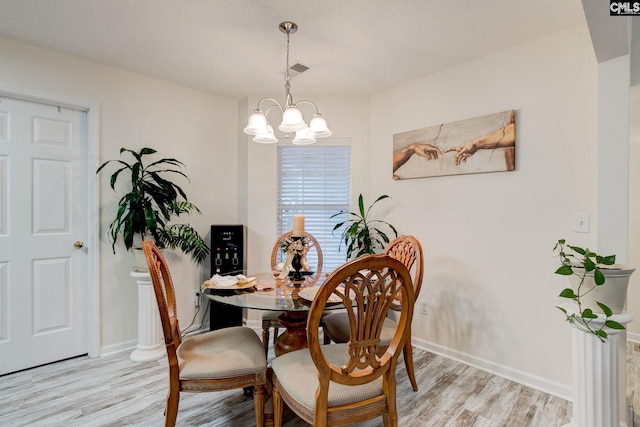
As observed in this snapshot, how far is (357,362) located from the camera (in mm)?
1333

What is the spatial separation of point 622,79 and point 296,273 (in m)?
2.21

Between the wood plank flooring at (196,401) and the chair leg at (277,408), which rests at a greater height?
the chair leg at (277,408)

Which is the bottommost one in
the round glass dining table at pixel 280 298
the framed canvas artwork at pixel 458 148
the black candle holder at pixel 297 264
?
the round glass dining table at pixel 280 298

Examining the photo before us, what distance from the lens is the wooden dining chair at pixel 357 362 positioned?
126 centimetres

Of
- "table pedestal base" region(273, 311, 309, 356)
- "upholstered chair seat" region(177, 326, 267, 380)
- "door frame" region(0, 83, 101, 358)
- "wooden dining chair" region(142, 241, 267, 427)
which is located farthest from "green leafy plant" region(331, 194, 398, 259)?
"door frame" region(0, 83, 101, 358)

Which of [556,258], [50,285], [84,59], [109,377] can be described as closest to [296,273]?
[109,377]

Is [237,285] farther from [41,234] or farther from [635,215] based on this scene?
[635,215]

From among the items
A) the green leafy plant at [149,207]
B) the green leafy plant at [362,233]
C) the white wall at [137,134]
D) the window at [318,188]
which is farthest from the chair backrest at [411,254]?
the white wall at [137,134]

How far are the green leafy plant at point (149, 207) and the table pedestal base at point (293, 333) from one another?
4.49 ft

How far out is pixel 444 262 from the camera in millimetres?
2848

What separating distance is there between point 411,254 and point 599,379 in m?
1.13

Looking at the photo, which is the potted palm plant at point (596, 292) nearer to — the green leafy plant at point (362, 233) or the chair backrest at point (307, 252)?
the chair backrest at point (307, 252)

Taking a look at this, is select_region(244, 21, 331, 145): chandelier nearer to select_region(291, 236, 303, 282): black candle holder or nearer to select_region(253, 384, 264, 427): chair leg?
select_region(291, 236, 303, 282): black candle holder

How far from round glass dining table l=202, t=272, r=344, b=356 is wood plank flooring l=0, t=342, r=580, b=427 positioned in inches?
17.3
